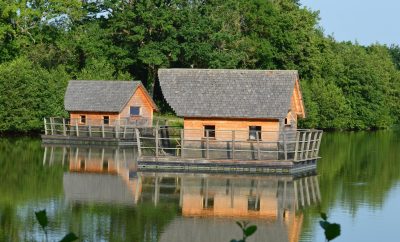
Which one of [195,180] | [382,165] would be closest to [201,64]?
[382,165]

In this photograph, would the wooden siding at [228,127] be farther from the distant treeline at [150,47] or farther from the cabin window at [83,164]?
the distant treeline at [150,47]

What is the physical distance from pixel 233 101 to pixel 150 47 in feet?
103

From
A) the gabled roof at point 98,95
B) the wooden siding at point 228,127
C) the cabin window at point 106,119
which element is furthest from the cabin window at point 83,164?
the cabin window at point 106,119

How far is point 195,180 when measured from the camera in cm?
3438

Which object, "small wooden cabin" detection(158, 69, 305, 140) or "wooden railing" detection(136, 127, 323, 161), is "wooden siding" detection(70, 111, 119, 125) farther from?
"wooden railing" detection(136, 127, 323, 161)

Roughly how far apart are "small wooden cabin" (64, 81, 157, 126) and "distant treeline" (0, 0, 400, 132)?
301cm

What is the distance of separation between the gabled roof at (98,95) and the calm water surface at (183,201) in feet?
41.8

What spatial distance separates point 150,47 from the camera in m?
69.5

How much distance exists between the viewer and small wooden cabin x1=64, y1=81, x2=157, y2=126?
187 feet

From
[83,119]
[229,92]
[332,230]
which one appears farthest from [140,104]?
[332,230]

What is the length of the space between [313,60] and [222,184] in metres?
49.8

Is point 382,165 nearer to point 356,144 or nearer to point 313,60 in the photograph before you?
point 356,144

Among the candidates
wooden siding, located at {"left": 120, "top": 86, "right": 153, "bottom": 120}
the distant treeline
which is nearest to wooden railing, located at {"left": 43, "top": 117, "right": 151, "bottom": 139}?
wooden siding, located at {"left": 120, "top": 86, "right": 153, "bottom": 120}

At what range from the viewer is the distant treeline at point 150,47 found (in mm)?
60969
